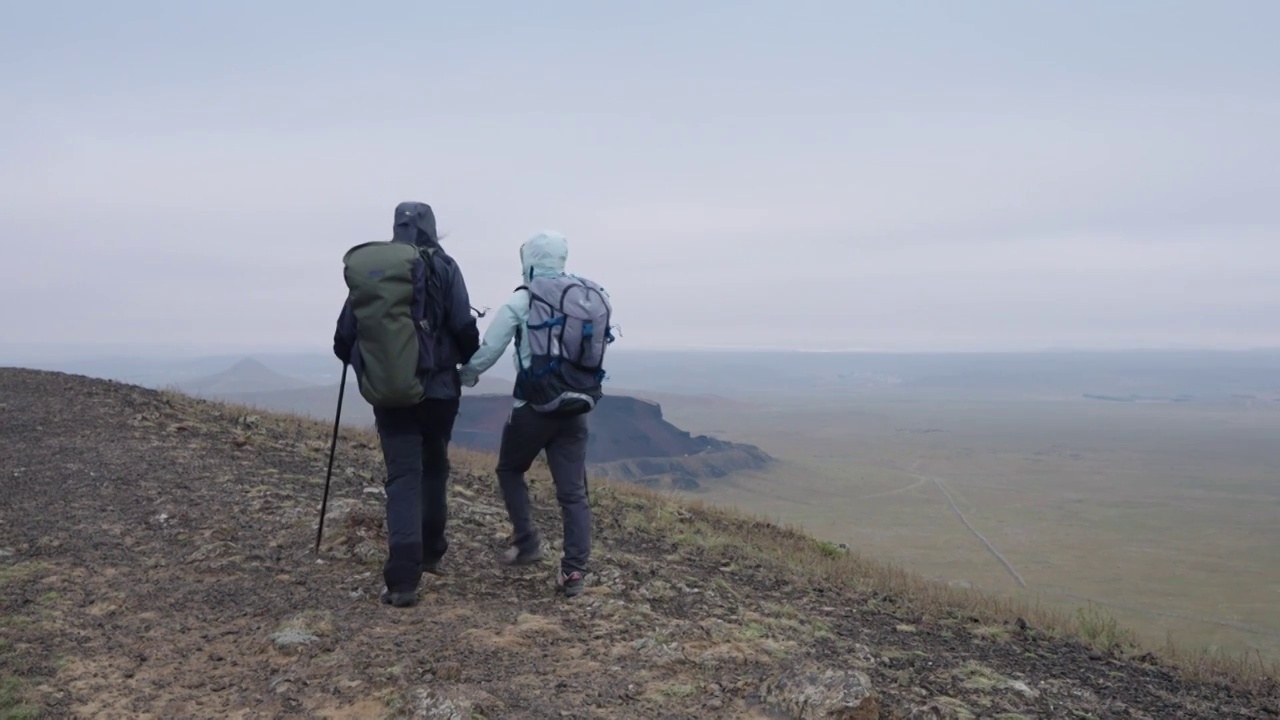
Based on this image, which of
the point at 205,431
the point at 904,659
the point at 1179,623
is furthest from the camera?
the point at 1179,623

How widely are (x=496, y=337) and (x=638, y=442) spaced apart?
53.1 m

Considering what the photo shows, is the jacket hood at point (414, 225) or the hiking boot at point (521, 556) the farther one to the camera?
the hiking boot at point (521, 556)

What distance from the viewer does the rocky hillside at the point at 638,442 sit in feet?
171

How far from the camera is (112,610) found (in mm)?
5316

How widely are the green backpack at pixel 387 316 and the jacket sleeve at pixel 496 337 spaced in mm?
383

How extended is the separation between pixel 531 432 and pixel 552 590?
1028 millimetres

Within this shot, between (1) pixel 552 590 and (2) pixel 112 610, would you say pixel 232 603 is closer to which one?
(2) pixel 112 610

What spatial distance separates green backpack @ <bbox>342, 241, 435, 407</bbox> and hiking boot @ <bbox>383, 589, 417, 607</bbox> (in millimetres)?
1103

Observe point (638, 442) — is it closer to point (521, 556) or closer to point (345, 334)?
point (521, 556)

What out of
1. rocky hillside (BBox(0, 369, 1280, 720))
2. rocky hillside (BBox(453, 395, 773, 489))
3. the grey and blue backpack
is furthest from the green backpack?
rocky hillside (BBox(453, 395, 773, 489))

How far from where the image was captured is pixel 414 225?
5.36 m

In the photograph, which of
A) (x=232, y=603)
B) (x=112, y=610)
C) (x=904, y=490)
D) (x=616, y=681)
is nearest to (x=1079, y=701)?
(x=616, y=681)

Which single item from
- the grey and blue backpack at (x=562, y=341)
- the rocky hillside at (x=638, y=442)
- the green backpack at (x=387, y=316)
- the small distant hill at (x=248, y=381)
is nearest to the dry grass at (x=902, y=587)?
the grey and blue backpack at (x=562, y=341)

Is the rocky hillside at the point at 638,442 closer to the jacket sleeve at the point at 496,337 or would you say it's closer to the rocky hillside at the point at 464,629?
the rocky hillside at the point at 464,629
